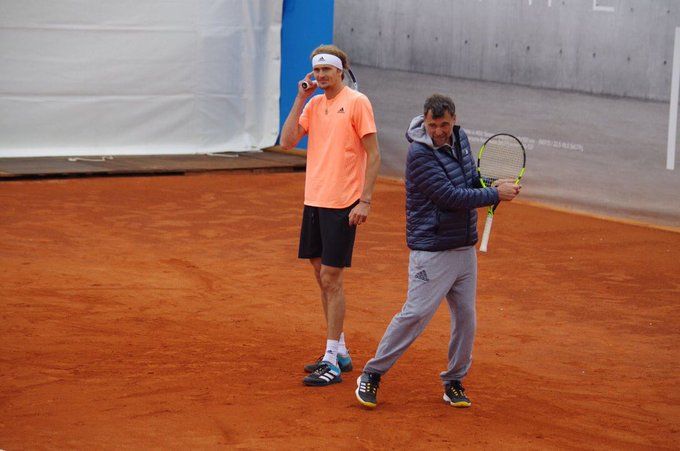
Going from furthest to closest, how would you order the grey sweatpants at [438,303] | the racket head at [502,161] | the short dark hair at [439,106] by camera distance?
the racket head at [502,161] < the grey sweatpants at [438,303] < the short dark hair at [439,106]

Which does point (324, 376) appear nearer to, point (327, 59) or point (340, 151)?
point (340, 151)

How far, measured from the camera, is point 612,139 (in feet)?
43.1

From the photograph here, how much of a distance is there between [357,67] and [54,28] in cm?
440

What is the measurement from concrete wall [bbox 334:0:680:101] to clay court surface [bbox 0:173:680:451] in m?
1.79

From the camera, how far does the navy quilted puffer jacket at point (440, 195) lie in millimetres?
5852

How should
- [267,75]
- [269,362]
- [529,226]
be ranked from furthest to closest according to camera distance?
[267,75] → [529,226] → [269,362]

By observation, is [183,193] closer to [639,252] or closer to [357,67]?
[357,67]

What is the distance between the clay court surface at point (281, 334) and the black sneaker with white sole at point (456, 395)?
55 mm

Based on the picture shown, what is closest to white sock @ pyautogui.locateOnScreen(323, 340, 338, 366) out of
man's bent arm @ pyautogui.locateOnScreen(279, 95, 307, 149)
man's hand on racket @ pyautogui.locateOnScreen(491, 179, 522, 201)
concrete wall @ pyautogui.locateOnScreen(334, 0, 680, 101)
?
man's bent arm @ pyautogui.locateOnScreen(279, 95, 307, 149)

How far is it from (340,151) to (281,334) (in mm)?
1719

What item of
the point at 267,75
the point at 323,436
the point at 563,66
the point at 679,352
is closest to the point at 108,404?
the point at 323,436

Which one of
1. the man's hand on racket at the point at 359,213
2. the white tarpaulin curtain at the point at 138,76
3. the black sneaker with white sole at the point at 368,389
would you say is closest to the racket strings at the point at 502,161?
the man's hand on racket at the point at 359,213

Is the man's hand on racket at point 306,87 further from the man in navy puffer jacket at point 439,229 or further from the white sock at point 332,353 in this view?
the white sock at point 332,353

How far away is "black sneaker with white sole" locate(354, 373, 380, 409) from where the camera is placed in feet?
20.1
